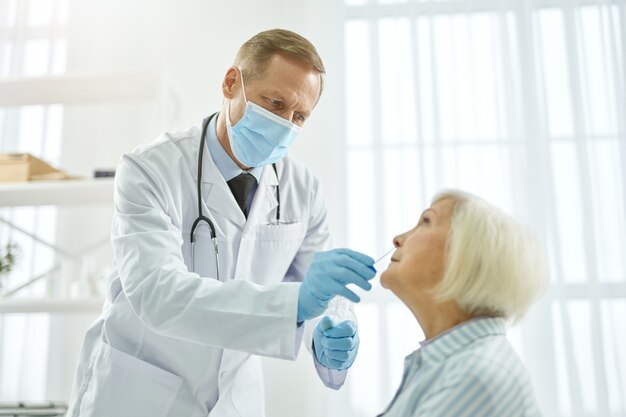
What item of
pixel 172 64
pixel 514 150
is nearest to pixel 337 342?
pixel 514 150

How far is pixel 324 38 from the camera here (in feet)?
9.34

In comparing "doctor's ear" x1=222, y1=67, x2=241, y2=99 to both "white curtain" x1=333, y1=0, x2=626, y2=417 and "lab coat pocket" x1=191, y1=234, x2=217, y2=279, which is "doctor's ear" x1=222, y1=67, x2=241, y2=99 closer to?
"lab coat pocket" x1=191, y1=234, x2=217, y2=279

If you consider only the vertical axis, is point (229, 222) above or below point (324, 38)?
below

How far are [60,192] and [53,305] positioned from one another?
0.43 metres

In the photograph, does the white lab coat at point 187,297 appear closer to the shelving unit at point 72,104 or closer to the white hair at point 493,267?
the white hair at point 493,267

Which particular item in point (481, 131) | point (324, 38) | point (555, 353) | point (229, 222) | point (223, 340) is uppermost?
point (324, 38)

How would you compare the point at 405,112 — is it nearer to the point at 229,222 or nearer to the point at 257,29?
the point at 257,29

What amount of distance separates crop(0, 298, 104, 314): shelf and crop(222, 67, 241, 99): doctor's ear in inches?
44.0

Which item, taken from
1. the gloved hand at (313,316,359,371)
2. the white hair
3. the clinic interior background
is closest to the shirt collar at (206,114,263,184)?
the gloved hand at (313,316,359,371)

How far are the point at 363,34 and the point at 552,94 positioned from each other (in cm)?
87

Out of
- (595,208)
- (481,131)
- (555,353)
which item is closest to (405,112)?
(481,131)

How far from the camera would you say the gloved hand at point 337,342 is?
1455 millimetres

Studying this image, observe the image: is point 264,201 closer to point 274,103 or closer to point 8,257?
point 274,103

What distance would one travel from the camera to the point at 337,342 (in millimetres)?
1458
